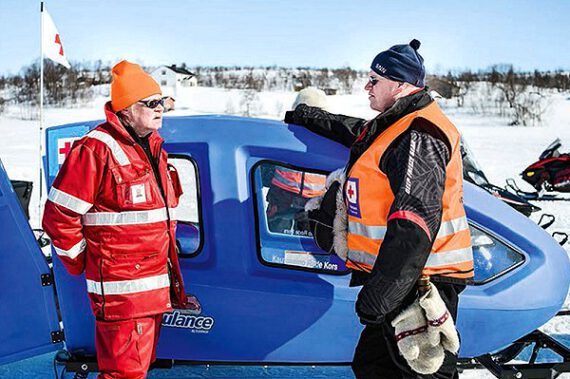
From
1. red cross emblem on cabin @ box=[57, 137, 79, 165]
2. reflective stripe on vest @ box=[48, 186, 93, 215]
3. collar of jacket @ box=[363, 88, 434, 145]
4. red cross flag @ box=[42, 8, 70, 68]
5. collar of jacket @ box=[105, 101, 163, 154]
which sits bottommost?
reflective stripe on vest @ box=[48, 186, 93, 215]

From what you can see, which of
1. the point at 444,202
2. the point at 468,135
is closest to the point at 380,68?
the point at 444,202

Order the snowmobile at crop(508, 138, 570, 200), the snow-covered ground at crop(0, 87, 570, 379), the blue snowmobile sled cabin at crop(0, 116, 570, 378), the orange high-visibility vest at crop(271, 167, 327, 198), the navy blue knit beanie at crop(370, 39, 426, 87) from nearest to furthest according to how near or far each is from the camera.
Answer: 1. the navy blue knit beanie at crop(370, 39, 426, 87)
2. the blue snowmobile sled cabin at crop(0, 116, 570, 378)
3. the orange high-visibility vest at crop(271, 167, 327, 198)
4. the snow-covered ground at crop(0, 87, 570, 379)
5. the snowmobile at crop(508, 138, 570, 200)

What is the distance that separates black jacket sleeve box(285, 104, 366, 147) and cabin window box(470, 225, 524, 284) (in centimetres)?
74

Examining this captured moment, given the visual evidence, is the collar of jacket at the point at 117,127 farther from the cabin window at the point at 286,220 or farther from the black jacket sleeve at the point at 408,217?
the black jacket sleeve at the point at 408,217

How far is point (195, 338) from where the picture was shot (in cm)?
281

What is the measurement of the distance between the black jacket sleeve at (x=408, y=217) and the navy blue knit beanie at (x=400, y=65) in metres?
0.22

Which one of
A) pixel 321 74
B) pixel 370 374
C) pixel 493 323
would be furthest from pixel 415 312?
pixel 321 74

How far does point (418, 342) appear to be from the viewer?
208cm

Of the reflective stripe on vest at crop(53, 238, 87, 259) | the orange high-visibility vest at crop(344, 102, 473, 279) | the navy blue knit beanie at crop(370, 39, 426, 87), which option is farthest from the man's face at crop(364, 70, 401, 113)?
the reflective stripe on vest at crop(53, 238, 87, 259)

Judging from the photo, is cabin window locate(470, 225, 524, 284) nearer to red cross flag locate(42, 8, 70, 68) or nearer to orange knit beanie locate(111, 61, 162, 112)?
orange knit beanie locate(111, 61, 162, 112)

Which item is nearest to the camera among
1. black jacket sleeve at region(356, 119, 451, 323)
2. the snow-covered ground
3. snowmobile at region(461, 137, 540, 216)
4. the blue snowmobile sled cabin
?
black jacket sleeve at region(356, 119, 451, 323)

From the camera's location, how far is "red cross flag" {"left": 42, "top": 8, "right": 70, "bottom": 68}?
25.2ft

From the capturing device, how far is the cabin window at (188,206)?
9.15 feet

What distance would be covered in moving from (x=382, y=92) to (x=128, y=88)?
3.31 feet
